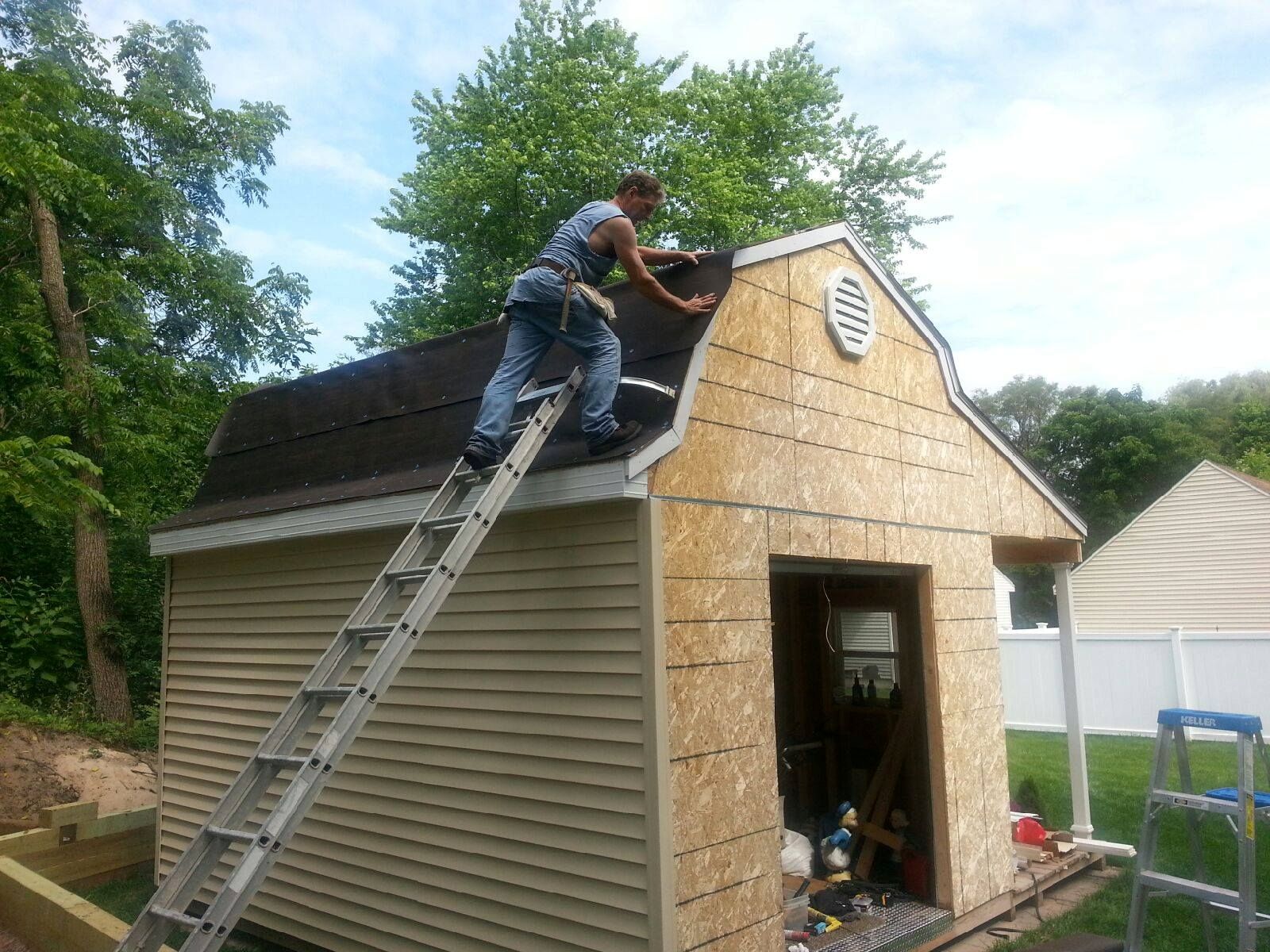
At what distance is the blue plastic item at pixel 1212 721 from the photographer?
4.92m

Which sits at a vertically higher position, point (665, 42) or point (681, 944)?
point (665, 42)

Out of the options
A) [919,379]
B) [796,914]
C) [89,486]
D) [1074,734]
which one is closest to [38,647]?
[89,486]

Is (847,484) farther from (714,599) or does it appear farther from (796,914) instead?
(796,914)

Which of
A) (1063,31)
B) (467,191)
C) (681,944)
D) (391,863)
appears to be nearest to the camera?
(681,944)

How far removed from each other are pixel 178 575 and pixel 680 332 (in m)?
5.02

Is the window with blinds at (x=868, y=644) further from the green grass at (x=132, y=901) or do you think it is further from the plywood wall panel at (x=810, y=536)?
the green grass at (x=132, y=901)

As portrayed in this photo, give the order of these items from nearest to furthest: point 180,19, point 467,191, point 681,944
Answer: point 681,944 < point 180,19 < point 467,191

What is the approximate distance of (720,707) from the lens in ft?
14.5

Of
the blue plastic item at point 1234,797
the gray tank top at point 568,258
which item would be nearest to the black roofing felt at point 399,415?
the gray tank top at point 568,258

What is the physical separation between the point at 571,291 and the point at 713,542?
1.42 meters

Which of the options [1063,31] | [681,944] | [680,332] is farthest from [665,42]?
[681,944]

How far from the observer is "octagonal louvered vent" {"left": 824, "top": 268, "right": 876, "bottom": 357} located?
18.6ft

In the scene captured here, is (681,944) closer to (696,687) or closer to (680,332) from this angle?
(696,687)

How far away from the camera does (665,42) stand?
2458cm
